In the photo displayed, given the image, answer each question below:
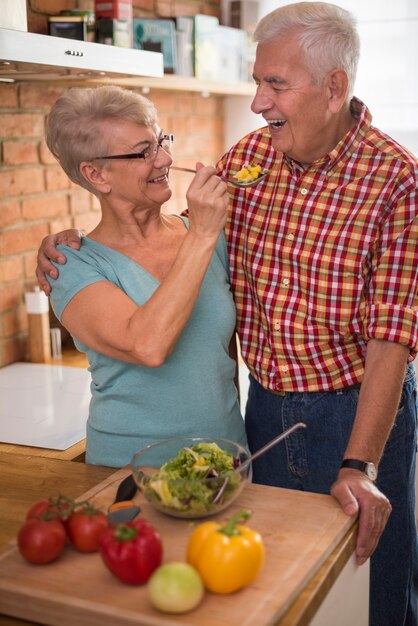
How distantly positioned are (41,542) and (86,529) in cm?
7

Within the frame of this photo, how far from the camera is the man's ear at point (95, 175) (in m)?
1.64

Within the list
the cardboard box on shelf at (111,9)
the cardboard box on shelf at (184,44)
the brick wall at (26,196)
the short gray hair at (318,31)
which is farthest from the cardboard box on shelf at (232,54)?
the short gray hair at (318,31)

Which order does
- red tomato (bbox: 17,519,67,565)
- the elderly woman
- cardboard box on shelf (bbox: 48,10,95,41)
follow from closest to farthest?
1. red tomato (bbox: 17,519,67,565)
2. the elderly woman
3. cardboard box on shelf (bbox: 48,10,95,41)

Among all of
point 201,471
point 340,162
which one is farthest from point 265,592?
point 340,162

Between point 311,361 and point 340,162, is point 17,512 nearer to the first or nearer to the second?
point 311,361

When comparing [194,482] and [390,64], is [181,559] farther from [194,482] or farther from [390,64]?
[390,64]

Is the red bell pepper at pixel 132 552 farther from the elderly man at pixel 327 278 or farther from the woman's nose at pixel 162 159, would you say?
the woman's nose at pixel 162 159

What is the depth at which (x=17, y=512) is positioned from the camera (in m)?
1.39

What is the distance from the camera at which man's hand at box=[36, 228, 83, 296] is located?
160cm

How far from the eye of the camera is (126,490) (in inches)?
51.8

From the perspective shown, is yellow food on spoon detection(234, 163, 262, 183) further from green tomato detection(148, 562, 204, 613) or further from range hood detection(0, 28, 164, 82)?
green tomato detection(148, 562, 204, 613)

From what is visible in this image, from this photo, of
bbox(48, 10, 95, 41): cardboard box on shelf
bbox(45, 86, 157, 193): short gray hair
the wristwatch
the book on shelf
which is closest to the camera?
the wristwatch

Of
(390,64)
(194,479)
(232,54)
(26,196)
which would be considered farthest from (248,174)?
(390,64)

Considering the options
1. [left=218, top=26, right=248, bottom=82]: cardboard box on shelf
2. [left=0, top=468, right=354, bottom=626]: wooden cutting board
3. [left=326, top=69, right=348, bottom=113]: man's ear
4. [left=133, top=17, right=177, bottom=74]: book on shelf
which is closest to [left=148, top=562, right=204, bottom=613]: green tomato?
[left=0, top=468, right=354, bottom=626]: wooden cutting board
